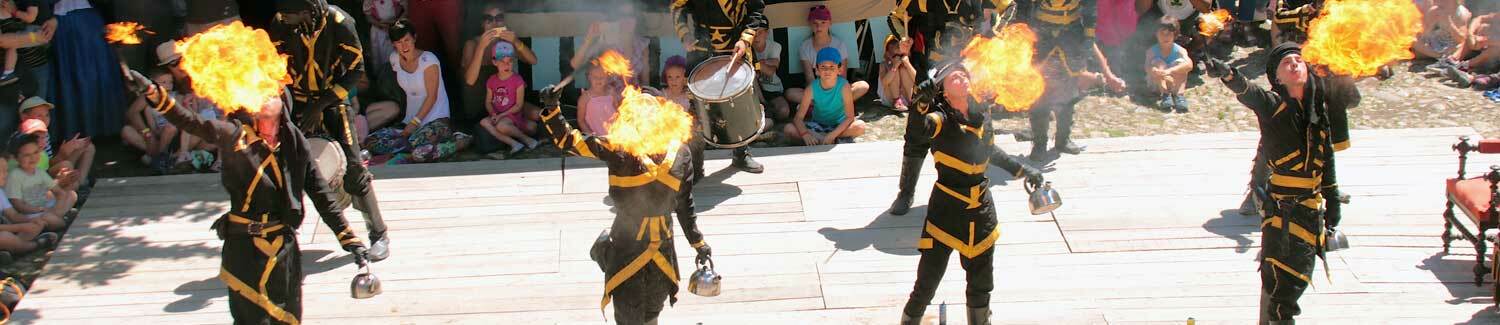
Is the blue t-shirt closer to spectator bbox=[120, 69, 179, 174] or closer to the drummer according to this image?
the drummer

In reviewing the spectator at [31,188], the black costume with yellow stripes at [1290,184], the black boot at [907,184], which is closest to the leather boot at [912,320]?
the black costume with yellow stripes at [1290,184]

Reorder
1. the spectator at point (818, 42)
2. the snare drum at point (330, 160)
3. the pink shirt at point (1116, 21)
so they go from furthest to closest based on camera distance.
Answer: the pink shirt at point (1116, 21)
the spectator at point (818, 42)
the snare drum at point (330, 160)

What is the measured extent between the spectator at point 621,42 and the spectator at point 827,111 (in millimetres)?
1264

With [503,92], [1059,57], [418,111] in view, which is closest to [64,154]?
[418,111]

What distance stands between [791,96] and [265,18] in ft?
13.7

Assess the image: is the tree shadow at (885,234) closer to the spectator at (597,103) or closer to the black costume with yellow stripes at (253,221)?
the spectator at (597,103)

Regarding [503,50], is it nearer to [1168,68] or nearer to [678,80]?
[678,80]

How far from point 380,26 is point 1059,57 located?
527 cm

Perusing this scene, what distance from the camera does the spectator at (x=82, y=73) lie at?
1005 centimetres

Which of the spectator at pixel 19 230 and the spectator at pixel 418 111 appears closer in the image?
the spectator at pixel 19 230

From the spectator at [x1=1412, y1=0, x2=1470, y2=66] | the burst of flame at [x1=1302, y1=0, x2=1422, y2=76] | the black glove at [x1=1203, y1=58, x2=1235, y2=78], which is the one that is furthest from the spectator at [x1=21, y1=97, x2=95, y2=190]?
the spectator at [x1=1412, y1=0, x2=1470, y2=66]

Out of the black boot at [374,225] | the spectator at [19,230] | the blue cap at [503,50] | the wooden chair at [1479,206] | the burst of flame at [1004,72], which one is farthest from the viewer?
the blue cap at [503,50]

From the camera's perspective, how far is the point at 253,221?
19.8ft

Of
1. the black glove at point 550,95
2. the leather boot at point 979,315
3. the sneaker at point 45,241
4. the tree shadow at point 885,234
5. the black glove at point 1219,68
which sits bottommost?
the sneaker at point 45,241
